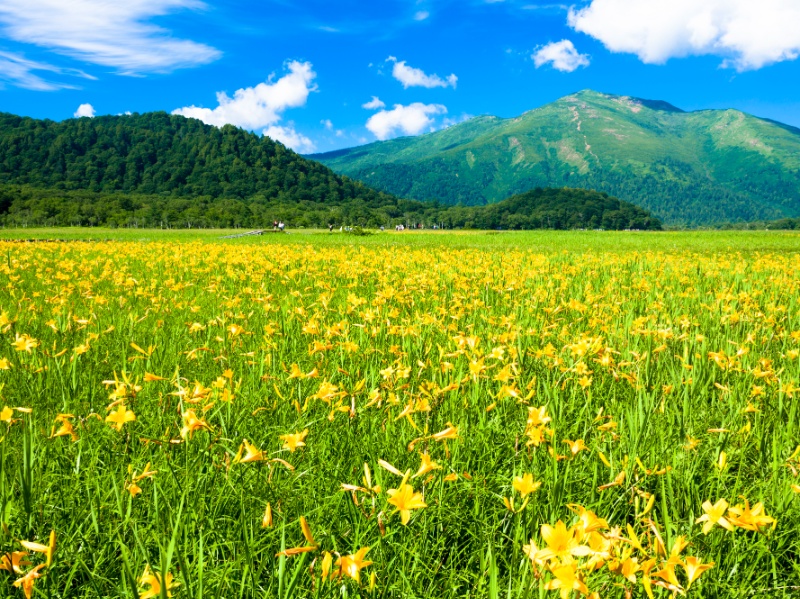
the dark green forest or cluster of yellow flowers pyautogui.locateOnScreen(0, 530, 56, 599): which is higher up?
the dark green forest

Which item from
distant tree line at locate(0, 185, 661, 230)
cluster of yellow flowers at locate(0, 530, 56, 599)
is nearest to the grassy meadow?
cluster of yellow flowers at locate(0, 530, 56, 599)

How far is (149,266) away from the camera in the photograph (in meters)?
9.60

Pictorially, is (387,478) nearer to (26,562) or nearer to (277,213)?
(26,562)

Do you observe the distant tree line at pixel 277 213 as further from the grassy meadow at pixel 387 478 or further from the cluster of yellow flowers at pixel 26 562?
the cluster of yellow flowers at pixel 26 562

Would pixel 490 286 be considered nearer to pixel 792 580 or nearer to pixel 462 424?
pixel 462 424

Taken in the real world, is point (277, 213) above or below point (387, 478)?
above

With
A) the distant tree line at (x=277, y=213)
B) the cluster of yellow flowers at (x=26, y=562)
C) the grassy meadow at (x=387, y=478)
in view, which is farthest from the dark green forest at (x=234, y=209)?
the cluster of yellow flowers at (x=26, y=562)

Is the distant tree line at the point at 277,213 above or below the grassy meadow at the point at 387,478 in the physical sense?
above

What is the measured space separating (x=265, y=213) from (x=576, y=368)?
133662mm

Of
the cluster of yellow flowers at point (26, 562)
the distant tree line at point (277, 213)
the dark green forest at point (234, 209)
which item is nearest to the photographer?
the cluster of yellow flowers at point (26, 562)

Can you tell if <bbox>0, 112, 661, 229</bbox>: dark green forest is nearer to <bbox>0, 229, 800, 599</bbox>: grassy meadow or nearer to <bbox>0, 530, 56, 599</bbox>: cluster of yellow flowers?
<bbox>0, 229, 800, 599</bbox>: grassy meadow

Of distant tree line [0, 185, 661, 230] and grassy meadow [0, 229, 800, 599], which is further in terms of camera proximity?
distant tree line [0, 185, 661, 230]

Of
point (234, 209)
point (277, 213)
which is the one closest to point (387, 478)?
point (277, 213)

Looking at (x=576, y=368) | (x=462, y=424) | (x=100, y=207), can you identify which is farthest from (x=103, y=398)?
(x=100, y=207)
